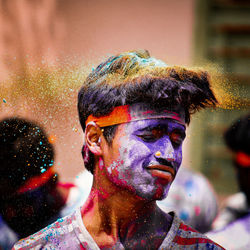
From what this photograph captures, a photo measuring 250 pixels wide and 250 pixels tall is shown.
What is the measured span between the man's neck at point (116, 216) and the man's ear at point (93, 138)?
11cm

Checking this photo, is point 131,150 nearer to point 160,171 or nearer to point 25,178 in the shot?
point 160,171

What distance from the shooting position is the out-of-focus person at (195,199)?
1884mm

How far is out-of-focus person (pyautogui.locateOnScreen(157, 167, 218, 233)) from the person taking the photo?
1.88 meters

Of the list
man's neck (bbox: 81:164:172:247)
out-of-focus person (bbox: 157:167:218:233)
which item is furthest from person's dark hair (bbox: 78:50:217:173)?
out-of-focus person (bbox: 157:167:218:233)

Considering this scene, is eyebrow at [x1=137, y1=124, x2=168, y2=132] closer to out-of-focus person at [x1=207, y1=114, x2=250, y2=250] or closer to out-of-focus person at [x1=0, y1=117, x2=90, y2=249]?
out-of-focus person at [x1=0, y1=117, x2=90, y2=249]

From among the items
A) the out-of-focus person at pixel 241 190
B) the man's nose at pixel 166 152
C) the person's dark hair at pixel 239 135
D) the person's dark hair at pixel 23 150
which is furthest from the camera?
the out-of-focus person at pixel 241 190

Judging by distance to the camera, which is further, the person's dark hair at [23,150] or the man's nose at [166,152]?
the person's dark hair at [23,150]

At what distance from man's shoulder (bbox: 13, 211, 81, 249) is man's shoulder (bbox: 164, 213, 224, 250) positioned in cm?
40

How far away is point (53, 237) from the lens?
131 centimetres

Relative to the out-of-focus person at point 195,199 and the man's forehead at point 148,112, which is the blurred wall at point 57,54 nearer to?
the man's forehead at point 148,112

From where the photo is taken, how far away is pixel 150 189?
49.3 inches

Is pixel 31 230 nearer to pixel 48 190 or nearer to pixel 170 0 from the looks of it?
pixel 48 190

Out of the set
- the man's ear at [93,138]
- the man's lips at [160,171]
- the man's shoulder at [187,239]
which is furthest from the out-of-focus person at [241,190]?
the man's ear at [93,138]

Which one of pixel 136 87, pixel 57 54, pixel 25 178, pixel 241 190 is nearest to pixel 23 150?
pixel 25 178
